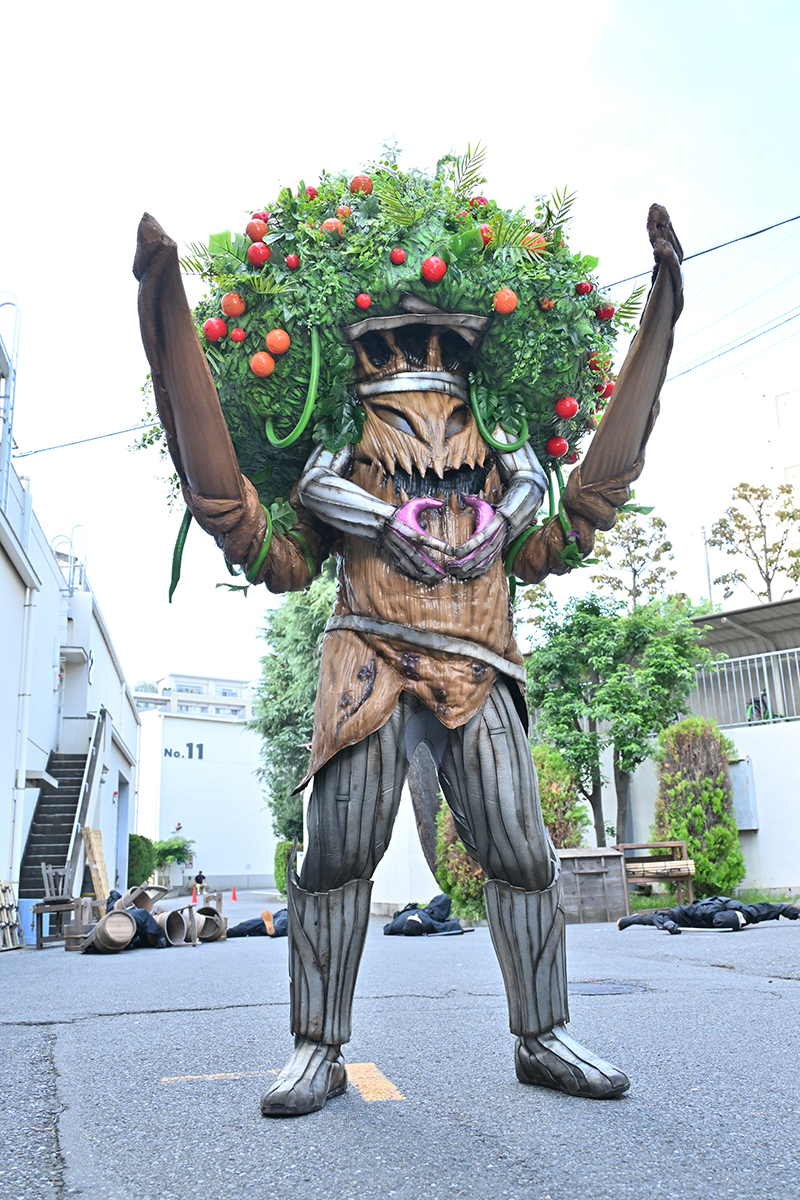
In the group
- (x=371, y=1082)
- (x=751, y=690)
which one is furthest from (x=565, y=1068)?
(x=751, y=690)

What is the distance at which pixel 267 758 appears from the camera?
76.2 feet

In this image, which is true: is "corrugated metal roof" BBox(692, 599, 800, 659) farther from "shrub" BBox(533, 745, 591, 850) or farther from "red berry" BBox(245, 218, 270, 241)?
"red berry" BBox(245, 218, 270, 241)

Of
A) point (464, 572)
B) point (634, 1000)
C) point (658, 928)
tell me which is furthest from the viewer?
point (658, 928)

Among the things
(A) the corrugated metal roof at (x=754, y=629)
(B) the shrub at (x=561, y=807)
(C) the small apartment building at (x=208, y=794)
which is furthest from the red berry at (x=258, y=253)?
(C) the small apartment building at (x=208, y=794)

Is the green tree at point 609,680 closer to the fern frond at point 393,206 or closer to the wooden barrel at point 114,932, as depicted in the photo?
the wooden barrel at point 114,932

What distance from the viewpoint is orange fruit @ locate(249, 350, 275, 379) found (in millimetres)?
2385

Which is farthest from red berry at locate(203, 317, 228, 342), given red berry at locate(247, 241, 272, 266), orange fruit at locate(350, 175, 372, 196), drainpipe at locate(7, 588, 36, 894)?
drainpipe at locate(7, 588, 36, 894)

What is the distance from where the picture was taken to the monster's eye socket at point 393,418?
99.3 inches

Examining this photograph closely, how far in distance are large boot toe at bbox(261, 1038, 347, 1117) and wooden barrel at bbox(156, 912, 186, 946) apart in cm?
778

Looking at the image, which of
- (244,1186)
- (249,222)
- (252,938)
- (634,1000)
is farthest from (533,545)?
(252,938)

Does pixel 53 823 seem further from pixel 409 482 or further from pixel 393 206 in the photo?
Answer: pixel 393 206

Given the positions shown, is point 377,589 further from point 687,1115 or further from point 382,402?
point 687,1115

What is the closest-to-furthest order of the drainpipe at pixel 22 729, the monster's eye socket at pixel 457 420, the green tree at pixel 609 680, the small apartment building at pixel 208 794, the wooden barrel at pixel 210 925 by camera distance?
the monster's eye socket at pixel 457 420 < the wooden barrel at pixel 210 925 < the drainpipe at pixel 22 729 < the green tree at pixel 609 680 < the small apartment building at pixel 208 794

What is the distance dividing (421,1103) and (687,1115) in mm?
559
